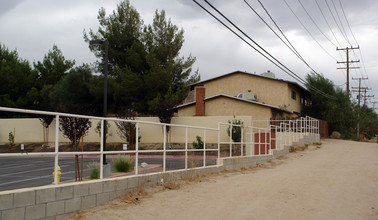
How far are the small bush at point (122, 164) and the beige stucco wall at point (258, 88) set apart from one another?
1040 inches

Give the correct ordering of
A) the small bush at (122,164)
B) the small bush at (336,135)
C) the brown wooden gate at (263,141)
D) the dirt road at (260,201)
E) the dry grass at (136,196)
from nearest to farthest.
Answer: the dirt road at (260,201) < the dry grass at (136,196) < the small bush at (122,164) < the brown wooden gate at (263,141) < the small bush at (336,135)

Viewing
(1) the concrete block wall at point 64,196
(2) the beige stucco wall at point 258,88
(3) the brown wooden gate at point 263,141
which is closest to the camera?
(1) the concrete block wall at point 64,196

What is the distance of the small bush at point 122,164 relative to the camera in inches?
554

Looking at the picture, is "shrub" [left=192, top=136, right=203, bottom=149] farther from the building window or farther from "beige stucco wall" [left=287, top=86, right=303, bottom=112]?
the building window

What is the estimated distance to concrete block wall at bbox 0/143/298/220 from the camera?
19.2ft

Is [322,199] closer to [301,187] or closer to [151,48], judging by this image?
[301,187]

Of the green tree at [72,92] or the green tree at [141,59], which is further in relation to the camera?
the green tree at [72,92]

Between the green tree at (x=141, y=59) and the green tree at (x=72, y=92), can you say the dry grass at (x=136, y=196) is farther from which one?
the green tree at (x=72, y=92)

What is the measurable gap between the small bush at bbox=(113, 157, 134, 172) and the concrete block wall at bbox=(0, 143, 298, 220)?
13.3 feet

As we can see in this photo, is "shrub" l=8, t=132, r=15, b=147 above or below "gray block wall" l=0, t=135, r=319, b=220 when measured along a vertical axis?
above

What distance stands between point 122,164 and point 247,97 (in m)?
25.1

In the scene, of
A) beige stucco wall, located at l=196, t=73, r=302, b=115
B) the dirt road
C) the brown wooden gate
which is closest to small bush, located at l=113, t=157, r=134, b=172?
the dirt road

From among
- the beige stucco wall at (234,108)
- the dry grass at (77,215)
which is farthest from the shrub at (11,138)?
the beige stucco wall at (234,108)

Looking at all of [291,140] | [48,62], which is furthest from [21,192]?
[48,62]
